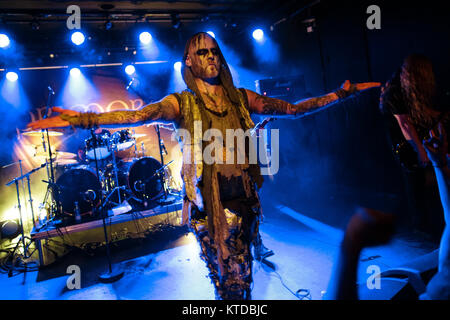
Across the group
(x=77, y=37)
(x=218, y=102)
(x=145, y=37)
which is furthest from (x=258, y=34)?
(x=218, y=102)

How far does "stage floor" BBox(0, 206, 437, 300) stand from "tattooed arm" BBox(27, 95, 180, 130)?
261 centimetres

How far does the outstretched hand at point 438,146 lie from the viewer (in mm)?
2219

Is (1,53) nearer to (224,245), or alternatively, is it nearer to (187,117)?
(187,117)

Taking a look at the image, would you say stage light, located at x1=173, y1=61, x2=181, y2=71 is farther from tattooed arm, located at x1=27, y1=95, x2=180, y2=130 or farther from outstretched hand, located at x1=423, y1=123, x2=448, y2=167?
outstretched hand, located at x1=423, y1=123, x2=448, y2=167

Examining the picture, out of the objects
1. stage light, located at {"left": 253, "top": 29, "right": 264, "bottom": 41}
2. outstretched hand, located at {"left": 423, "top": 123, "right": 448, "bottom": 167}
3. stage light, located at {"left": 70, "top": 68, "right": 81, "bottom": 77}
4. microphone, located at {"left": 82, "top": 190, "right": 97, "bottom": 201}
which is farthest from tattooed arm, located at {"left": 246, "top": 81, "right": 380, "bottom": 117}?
stage light, located at {"left": 70, "top": 68, "right": 81, "bottom": 77}

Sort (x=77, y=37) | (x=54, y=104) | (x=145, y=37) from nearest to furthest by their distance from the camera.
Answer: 1. (x=77, y=37)
2. (x=145, y=37)
3. (x=54, y=104)

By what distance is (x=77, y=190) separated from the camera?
6070 mm

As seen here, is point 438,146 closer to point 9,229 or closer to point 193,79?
point 193,79

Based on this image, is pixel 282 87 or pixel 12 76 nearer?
pixel 282 87

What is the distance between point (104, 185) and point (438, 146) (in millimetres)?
7191

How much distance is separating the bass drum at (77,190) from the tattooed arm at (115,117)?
4699 millimetres

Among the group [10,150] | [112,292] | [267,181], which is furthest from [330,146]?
[10,150]

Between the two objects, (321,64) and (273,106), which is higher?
(321,64)
